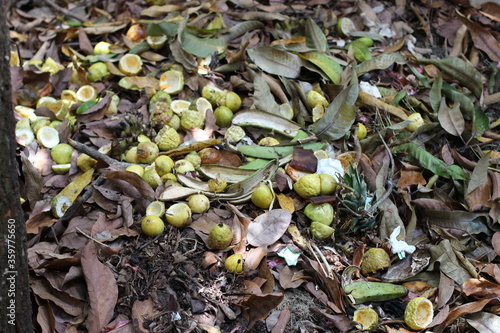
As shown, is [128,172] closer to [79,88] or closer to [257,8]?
[79,88]

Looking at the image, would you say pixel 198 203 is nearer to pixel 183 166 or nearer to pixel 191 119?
pixel 183 166

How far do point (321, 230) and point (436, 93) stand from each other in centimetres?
165

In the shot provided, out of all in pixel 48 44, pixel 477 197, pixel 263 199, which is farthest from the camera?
pixel 48 44

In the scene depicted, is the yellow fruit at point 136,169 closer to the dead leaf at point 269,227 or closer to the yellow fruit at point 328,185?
the dead leaf at point 269,227

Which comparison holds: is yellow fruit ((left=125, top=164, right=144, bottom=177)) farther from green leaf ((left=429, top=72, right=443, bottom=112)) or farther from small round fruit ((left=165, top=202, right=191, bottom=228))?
green leaf ((left=429, top=72, right=443, bottom=112))

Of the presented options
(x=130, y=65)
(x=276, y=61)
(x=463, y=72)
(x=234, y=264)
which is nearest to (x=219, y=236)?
(x=234, y=264)

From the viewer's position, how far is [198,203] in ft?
9.29

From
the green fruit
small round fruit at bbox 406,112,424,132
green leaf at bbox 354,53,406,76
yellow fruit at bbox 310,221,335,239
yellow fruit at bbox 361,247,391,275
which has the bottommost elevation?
yellow fruit at bbox 361,247,391,275

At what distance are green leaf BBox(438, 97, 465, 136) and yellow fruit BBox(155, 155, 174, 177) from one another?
6.65 feet

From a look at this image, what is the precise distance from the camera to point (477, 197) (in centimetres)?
307

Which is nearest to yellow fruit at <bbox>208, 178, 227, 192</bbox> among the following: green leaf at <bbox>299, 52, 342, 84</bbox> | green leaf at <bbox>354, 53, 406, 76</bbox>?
green leaf at <bbox>299, 52, 342, 84</bbox>

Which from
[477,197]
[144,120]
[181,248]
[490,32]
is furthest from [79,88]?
[490,32]

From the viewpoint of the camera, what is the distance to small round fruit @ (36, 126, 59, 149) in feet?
10.9

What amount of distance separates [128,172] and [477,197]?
2.29 m
